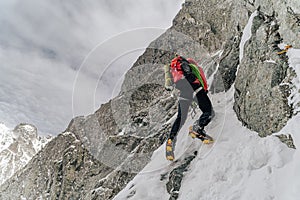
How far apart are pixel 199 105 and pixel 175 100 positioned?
14383mm

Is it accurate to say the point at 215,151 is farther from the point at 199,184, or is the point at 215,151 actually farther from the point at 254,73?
the point at 254,73

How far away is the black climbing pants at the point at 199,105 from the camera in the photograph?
33.0ft

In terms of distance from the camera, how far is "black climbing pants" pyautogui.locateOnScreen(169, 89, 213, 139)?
1005 cm

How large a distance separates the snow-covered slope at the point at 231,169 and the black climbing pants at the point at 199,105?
67cm

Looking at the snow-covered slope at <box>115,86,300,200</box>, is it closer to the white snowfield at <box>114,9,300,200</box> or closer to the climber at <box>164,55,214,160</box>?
the white snowfield at <box>114,9,300,200</box>

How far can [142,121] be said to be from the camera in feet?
97.9

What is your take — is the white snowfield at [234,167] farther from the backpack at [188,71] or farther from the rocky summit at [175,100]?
the backpack at [188,71]

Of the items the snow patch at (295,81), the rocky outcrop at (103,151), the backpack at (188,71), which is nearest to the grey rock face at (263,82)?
the snow patch at (295,81)

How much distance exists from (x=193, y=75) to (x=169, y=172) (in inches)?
147

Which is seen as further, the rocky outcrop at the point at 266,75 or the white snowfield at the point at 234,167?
the rocky outcrop at the point at 266,75

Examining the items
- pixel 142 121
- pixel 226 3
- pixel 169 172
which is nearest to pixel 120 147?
pixel 142 121

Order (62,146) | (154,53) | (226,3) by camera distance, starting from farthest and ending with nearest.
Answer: (62,146)
(154,53)
(226,3)

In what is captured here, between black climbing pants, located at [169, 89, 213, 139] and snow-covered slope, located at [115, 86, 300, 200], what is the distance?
668 mm

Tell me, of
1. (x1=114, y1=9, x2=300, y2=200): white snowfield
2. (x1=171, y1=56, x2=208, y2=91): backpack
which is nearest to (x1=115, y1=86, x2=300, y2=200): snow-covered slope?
(x1=114, y1=9, x2=300, y2=200): white snowfield
